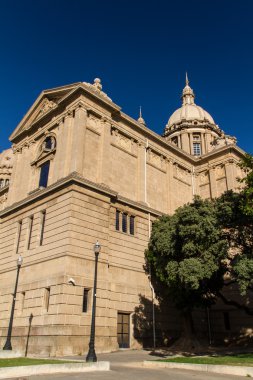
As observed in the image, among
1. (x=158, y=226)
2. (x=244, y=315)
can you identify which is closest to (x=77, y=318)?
(x=158, y=226)

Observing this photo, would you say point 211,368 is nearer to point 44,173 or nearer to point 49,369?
point 49,369

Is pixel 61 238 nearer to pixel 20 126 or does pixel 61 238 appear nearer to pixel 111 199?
pixel 111 199

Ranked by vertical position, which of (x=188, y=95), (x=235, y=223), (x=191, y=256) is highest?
(x=188, y=95)

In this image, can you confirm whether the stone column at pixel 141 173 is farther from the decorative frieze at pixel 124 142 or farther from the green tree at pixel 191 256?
the green tree at pixel 191 256

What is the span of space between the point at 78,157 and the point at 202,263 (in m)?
12.7

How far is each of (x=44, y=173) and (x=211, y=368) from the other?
871 inches

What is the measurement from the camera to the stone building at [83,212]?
965 inches

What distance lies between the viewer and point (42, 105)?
35812 millimetres

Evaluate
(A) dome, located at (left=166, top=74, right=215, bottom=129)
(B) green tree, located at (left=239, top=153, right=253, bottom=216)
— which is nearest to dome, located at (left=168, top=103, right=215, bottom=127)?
(A) dome, located at (left=166, top=74, right=215, bottom=129)

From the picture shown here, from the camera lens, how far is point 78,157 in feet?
93.6

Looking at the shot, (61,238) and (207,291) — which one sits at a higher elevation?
(61,238)

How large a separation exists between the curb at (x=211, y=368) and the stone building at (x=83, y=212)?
7020 mm

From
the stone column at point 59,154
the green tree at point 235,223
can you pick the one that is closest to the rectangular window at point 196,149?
the stone column at point 59,154

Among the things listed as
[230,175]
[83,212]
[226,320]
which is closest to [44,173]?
[83,212]
